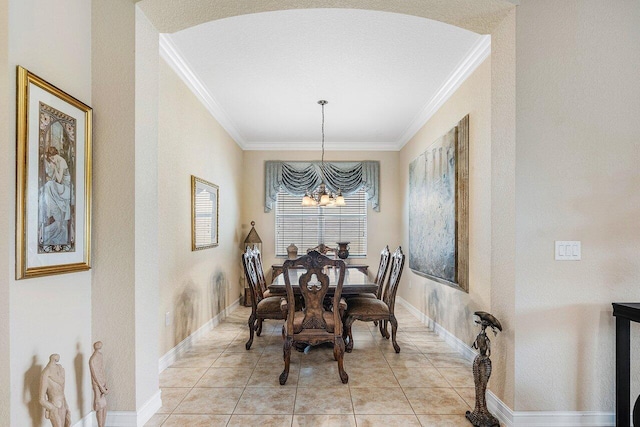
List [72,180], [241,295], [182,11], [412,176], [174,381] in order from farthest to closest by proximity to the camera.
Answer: [241,295], [412,176], [174,381], [182,11], [72,180]

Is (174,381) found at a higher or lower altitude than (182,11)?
lower

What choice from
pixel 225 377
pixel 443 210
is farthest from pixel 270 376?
pixel 443 210

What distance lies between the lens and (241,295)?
6.44 m

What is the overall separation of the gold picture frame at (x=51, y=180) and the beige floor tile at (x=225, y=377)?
142cm

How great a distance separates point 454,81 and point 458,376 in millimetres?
2772

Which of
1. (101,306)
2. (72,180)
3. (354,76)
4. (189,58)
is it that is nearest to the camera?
(72,180)

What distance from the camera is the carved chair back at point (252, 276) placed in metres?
3.88

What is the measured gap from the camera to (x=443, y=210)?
4.15 meters

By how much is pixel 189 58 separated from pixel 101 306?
7.58 feet

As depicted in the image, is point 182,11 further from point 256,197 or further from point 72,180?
point 256,197

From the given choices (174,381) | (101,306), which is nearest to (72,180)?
(101,306)

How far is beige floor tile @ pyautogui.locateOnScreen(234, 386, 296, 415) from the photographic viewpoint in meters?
2.57

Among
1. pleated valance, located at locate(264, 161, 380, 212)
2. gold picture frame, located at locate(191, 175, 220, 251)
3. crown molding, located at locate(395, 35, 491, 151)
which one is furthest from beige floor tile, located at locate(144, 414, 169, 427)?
pleated valance, located at locate(264, 161, 380, 212)

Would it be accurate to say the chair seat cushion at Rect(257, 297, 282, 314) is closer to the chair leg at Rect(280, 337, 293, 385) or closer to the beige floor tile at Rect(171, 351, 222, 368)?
the beige floor tile at Rect(171, 351, 222, 368)
